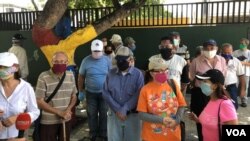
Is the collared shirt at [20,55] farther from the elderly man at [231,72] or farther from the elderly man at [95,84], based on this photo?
the elderly man at [231,72]

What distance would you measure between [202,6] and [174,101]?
7.26 metres

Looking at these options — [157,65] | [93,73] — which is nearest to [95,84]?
[93,73]

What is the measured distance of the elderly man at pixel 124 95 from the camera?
14.3ft

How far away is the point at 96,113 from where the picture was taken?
5.85m

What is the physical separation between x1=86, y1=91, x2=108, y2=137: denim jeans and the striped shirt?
141cm

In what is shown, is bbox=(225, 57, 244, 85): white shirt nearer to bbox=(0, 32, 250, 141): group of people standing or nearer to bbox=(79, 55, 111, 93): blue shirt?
bbox=(0, 32, 250, 141): group of people standing

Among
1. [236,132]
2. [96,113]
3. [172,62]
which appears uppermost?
[172,62]

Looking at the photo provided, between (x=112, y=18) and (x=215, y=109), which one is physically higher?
(x=112, y=18)

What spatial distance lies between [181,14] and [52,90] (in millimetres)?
7214

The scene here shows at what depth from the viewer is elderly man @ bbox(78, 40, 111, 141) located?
5762mm

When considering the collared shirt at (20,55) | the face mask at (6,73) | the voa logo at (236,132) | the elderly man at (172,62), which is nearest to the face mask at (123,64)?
the elderly man at (172,62)

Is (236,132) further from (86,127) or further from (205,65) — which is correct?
(86,127)

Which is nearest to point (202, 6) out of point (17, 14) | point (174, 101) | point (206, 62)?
point (206, 62)

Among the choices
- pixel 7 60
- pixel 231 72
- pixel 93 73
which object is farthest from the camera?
pixel 231 72
